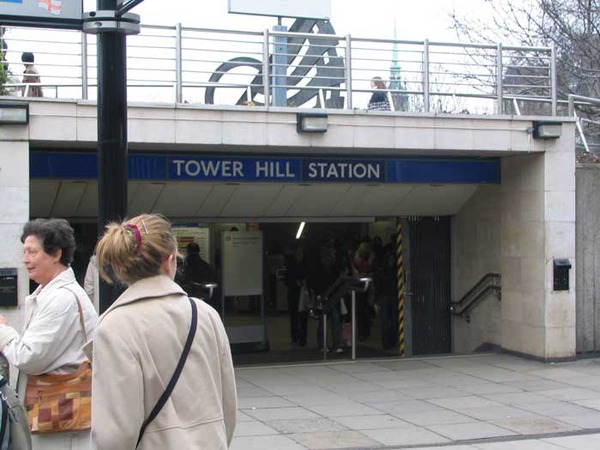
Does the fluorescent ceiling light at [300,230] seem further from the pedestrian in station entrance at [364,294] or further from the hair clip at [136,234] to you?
the hair clip at [136,234]

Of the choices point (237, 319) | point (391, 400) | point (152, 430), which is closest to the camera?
point (152, 430)

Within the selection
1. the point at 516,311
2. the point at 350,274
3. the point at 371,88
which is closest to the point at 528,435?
the point at 516,311

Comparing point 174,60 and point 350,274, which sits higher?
point 174,60

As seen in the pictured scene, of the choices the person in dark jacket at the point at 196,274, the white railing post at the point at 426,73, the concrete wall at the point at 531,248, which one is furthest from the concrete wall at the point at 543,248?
the person in dark jacket at the point at 196,274

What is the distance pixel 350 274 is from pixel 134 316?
12.1 metres

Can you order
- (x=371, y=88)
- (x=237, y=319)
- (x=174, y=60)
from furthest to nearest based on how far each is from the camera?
(x=237, y=319)
(x=371, y=88)
(x=174, y=60)

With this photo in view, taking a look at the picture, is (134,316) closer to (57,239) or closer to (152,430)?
(152,430)

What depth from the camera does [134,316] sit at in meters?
2.86

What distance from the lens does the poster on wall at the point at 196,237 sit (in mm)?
14266

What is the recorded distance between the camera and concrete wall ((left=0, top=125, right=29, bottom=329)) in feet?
32.1

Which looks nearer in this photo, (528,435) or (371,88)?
(528,435)

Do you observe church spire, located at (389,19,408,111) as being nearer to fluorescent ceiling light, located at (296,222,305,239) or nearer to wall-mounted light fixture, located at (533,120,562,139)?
wall-mounted light fixture, located at (533,120,562,139)

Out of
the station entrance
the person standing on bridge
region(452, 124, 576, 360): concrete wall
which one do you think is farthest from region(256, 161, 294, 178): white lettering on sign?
region(452, 124, 576, 360): concrete wall

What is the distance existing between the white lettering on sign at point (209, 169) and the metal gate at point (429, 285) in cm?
366
